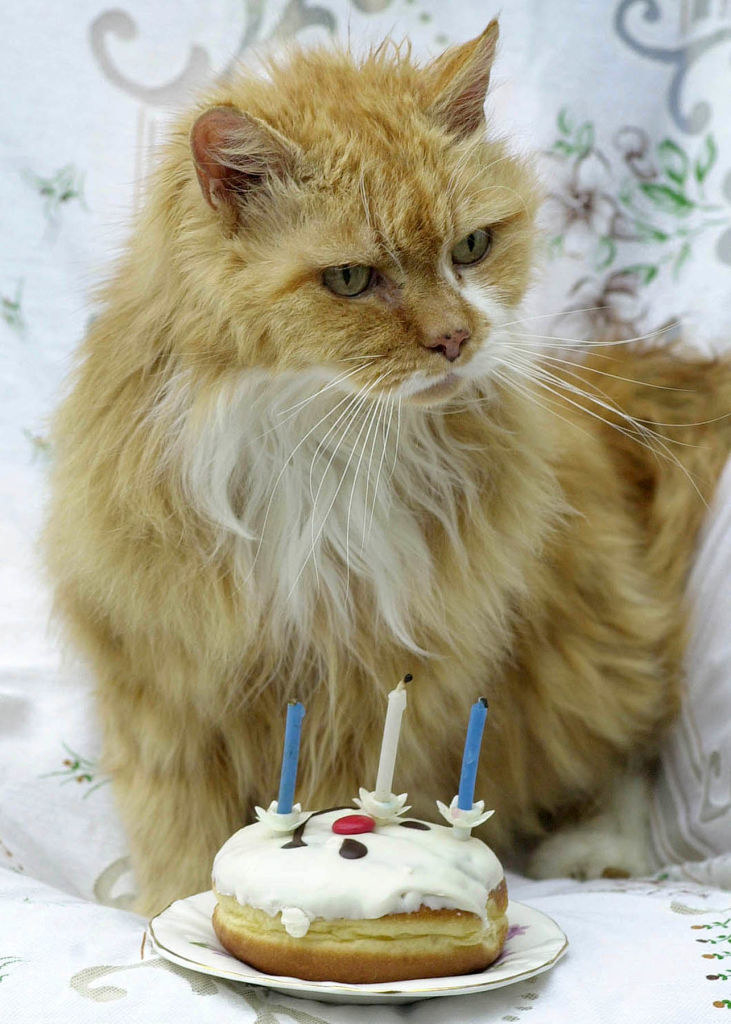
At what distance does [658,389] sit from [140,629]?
3.06 feet

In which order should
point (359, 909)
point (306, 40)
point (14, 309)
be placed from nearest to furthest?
1. point (359, 909)
2. point (306, 40)
3. point (14, 309)

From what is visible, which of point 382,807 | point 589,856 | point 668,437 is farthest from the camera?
point 668,437


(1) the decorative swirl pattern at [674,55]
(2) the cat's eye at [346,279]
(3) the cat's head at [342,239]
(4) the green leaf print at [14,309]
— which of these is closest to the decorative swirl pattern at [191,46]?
(4) the green leaf print at [14,309]

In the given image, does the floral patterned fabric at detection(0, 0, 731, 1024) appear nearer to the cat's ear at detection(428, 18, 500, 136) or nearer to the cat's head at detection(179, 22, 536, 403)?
the cat's ear at detection(428, 18, 500, 136)

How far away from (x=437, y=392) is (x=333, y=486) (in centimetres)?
18

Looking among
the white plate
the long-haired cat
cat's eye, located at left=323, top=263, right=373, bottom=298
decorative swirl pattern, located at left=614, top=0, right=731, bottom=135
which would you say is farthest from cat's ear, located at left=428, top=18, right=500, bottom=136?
decorative swirl pattern, located at left=614, top=0, right=731, bottom=135

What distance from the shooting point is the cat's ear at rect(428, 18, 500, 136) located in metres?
1.26

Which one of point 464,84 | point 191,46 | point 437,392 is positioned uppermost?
point 191,46

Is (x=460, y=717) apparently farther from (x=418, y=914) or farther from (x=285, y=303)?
(x=285, y=303)

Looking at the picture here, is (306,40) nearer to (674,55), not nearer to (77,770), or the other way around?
(674,55)

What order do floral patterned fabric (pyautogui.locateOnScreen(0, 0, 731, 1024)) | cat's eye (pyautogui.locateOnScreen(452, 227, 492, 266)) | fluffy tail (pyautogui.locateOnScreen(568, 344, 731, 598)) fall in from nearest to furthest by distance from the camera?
1. cat's eye (pyautogui.locateOnScreen(452, 227, 492, 266))
2. fluffy tail (pyautogui.locateOnScreen(568, 344, 731, 598))
3. floral patterned fabric (pyautogui.locateOnScreen(0, 0, 731, 1024))

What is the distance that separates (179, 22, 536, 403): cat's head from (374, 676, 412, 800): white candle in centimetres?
30

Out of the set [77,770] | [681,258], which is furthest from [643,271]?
[77,770]

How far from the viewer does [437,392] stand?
1184 mm
